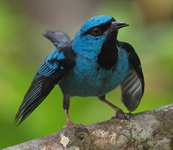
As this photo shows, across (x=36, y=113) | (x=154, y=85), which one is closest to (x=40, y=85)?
(x=36, y=113)

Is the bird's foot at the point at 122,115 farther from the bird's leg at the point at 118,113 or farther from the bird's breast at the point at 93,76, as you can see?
the bird's breast at the point at 93,76

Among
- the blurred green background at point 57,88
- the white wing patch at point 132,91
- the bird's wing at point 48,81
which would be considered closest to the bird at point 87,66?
the bird's wing at point 48,81

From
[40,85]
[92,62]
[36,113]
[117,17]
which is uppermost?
[117,17]

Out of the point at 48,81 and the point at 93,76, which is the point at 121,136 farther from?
the point at 48,81

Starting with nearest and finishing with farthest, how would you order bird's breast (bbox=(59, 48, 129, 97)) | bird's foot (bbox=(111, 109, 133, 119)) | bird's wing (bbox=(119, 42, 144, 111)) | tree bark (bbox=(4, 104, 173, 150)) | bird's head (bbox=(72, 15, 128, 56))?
tree bark (bbox=(4, 104, 173, 150)), bird's head (bbox=(72, 15, 128, 56)), bird's foot (bbox=(111, 109, 133, 119)), bird's breast (bbox=(59, 48, 129, 97)), bird's wing (bbox=(119, 42, 144, 111))

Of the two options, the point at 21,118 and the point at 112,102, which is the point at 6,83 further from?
the point at 112,102

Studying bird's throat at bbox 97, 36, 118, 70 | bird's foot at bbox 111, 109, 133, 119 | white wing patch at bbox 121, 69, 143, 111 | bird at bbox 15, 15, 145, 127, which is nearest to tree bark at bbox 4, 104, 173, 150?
bird's foot at bbox 111, 109, 133, 119

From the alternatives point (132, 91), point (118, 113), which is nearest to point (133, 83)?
point (132, 91)

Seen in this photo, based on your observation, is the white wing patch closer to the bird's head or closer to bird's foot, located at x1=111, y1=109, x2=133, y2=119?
bird's foot, located at x1=111, y1=109, x2=133, y2=119
